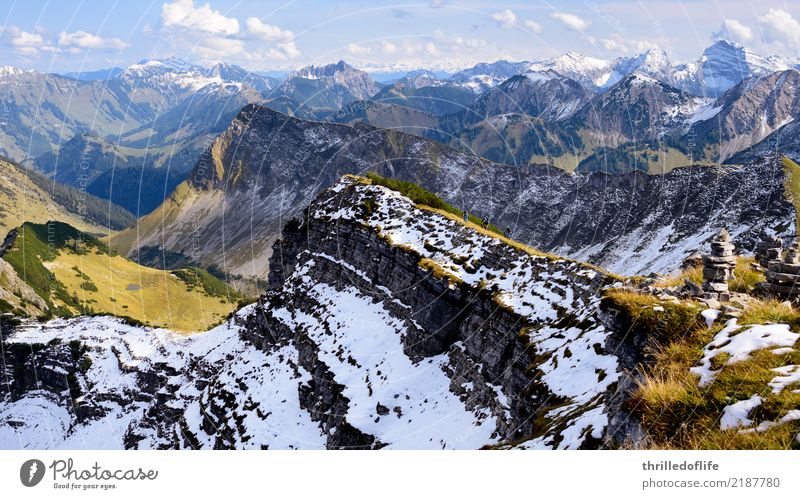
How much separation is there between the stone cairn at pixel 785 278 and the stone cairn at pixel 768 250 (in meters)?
7.22

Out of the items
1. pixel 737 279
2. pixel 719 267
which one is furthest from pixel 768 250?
pixel 719 267

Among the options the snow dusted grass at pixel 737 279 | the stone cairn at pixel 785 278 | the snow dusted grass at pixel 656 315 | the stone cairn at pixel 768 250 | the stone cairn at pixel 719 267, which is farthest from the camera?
the stone cairn at pixel 768 250

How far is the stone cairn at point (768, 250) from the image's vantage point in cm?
2955

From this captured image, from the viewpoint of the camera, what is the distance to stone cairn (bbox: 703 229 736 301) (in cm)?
2252

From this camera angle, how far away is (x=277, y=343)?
90000mm

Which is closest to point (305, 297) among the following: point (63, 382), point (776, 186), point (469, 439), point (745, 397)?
point (469, 439)

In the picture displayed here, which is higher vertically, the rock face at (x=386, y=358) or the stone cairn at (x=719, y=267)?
the stone cairn at (x=719, y=267)

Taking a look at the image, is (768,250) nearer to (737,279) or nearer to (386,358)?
(737,279)

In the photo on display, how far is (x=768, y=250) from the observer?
3000 cm

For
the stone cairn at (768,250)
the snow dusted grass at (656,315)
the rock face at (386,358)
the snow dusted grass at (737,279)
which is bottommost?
the rock face at (386,358)

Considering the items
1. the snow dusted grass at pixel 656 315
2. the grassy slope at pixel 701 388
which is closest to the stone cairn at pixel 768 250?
the grassy slope at pixel 701 388

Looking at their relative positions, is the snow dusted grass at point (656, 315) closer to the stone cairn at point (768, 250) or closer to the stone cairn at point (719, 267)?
the stone cairn at point (719, 267)

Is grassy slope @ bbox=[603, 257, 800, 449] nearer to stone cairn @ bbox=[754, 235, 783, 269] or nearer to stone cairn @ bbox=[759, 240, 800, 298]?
stone cairn @ bbox=[759, 240, 800, 298]

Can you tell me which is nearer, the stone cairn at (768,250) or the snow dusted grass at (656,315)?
the snow dusted grass at (656,315)
